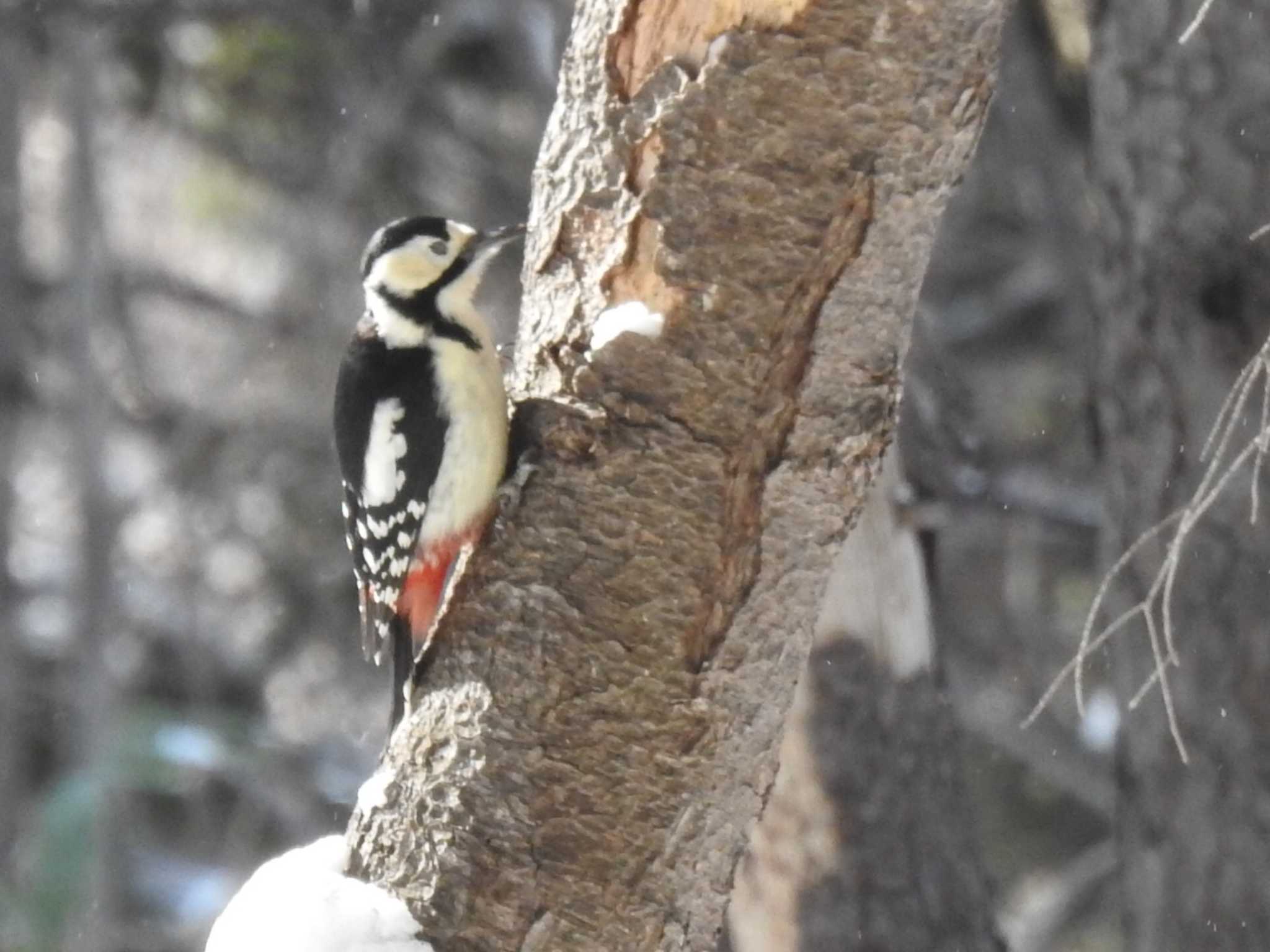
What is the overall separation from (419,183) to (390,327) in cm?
390

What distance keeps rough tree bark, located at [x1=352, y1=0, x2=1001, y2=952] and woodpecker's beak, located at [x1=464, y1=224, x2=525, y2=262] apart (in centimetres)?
74

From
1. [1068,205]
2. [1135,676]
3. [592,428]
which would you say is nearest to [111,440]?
[1068,205]

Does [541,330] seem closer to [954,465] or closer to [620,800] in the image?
[620,800]

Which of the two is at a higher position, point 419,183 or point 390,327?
point 419,183

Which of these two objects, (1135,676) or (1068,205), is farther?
(1068,205)

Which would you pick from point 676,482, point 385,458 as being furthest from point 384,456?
point 676,482

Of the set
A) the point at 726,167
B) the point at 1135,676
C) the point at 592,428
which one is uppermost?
the point at 726,167

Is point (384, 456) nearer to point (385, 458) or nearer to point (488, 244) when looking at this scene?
point (385, 458)

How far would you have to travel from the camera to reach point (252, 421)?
743cm

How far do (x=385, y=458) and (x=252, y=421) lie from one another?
4.33 metres

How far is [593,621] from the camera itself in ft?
7.99

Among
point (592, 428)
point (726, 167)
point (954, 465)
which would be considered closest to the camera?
point (726, 167)

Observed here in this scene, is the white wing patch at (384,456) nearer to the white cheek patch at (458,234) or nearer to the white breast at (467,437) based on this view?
the white breast at (467,437)

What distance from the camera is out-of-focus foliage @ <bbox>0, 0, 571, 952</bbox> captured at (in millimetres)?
6492
